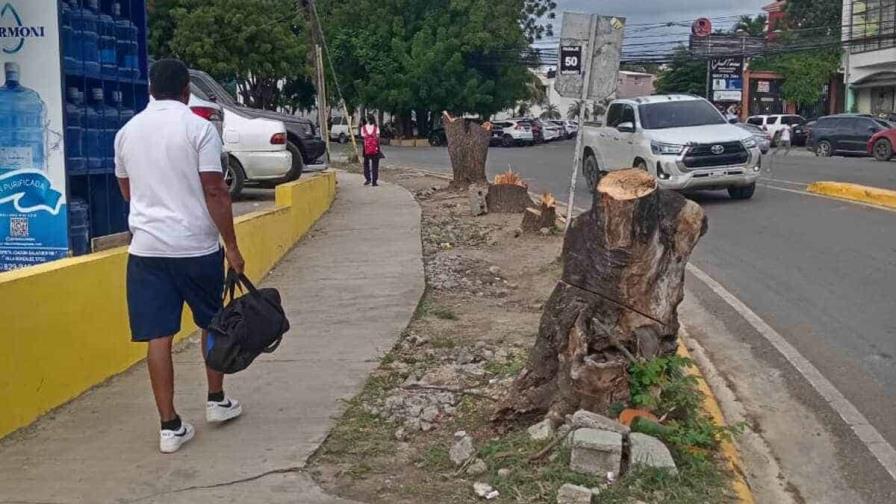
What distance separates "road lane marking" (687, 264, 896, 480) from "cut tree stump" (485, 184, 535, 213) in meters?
6.55

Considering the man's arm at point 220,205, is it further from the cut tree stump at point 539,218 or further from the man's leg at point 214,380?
the cut tree stump at point 539,218

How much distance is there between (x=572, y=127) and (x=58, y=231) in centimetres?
6166

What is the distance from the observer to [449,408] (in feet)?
18.4

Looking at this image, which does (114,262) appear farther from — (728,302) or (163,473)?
(728,302)

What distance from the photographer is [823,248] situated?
11.6 m

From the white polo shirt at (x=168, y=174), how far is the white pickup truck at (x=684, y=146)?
12.2m

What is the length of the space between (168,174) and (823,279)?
7.20 metres

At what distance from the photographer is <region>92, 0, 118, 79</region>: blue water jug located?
731 cm

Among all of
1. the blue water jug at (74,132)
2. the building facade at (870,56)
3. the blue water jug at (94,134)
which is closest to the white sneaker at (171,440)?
the blue water jug at (74,132)

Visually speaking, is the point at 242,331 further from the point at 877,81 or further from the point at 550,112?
the point at 550,112

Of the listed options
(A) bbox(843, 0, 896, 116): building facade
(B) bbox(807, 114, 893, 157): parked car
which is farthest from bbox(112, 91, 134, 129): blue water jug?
(A) bbox(843, 0, 896, 116): building facade

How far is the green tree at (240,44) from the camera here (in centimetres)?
3759

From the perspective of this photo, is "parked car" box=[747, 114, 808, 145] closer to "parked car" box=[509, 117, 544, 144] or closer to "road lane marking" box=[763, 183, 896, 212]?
"parked car" box=[509, 117, 544, 144]

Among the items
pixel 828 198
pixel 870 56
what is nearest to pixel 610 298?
pixel 828 198
